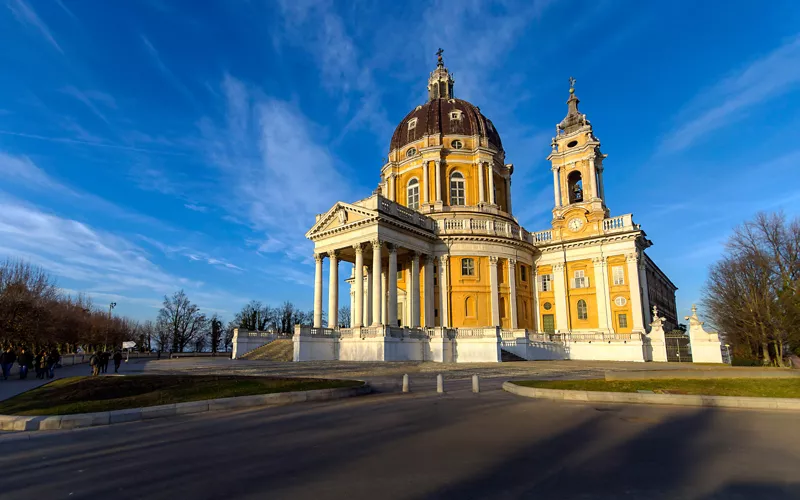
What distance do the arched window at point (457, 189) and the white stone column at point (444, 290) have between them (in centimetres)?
844

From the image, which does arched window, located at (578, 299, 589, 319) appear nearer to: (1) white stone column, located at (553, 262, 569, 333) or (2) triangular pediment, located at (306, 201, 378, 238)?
(1) white stone column, located at (553, 262, 569, 333)

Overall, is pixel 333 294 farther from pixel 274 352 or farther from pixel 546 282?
pixel 546 282

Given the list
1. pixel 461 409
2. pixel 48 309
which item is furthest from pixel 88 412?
pixel 48 309

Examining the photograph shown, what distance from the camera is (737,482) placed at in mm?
5312

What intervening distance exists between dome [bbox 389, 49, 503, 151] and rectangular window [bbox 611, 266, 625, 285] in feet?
59.2

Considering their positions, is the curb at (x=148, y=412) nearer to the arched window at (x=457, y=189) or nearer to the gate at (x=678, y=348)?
the gate at (x=678, y=348)

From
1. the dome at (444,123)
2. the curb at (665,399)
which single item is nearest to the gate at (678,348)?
the dome at (444,123)

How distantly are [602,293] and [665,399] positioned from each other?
32.6 metres

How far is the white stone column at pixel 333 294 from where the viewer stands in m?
37.3

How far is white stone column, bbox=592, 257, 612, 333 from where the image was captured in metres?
41.9

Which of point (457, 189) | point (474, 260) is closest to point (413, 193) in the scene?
point (457, 189)

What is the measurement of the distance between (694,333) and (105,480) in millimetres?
39250

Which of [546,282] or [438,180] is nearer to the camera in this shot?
[546,282]

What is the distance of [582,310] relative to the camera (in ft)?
144
